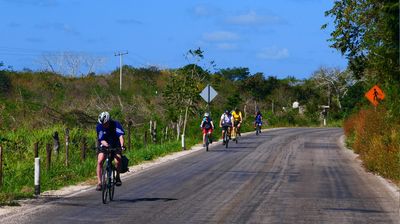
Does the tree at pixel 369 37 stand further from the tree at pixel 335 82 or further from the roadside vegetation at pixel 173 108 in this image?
the tree at pixel 335 82

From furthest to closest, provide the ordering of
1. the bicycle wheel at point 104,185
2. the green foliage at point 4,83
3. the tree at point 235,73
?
the tree at point 235,73
the green foliage at point 4,83
the bicycle wheel at point 104,185

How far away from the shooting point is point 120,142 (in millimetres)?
13906

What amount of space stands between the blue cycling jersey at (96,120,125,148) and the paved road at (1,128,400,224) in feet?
3.80

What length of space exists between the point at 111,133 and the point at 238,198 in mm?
2857

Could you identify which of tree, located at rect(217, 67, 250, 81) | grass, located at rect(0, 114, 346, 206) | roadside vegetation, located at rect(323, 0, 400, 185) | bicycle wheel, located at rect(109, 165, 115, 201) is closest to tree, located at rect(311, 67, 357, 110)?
tree, located at rect(217, 67, 250, 81)

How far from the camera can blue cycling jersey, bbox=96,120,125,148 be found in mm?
13789

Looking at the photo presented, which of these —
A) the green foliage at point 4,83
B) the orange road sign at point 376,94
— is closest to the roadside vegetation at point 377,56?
the orange road sign at point 376,94

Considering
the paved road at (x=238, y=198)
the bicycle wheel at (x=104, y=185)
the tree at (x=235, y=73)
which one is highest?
the tree at (x=235, y=73)

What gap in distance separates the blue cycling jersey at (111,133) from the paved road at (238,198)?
116 cm

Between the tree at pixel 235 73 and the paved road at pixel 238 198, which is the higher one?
the tree at pixel 235 73

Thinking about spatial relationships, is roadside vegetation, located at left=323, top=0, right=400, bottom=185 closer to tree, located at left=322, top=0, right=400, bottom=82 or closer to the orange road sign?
tree, located at left=322, top=0, right=400, bottom=82

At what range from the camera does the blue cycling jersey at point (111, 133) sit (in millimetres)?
13789

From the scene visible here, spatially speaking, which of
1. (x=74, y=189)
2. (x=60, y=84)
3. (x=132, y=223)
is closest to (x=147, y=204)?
(x=132, y=223)

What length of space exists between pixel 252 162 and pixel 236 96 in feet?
147
